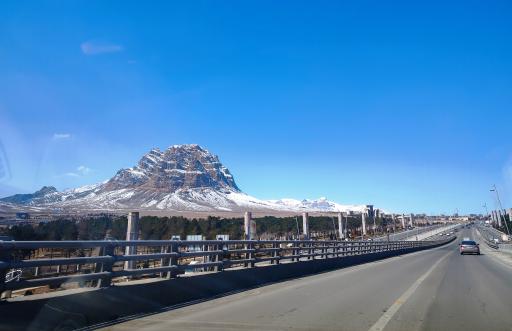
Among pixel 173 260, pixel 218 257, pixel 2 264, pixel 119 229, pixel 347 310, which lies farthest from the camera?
pixel 119 229

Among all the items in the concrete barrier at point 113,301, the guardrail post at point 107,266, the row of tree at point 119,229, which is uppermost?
the row of tree at point 119,229

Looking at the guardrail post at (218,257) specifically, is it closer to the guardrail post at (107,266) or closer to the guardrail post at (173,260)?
the guardrail post at (173,260)

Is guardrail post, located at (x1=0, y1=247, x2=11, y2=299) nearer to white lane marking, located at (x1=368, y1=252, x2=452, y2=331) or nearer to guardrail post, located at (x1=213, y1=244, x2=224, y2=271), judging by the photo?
white lane marking, located at (x1=368, y1=252, x2=452, y2=331)

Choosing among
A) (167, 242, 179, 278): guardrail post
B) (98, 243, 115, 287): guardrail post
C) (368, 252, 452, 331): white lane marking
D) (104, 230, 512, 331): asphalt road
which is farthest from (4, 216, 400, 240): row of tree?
(368, 252, 452, 331): white lane marking

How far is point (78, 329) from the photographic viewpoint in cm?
805

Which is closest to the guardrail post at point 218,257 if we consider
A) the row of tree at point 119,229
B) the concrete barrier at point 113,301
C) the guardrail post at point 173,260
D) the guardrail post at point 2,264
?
the concrete barrier at point 113,301

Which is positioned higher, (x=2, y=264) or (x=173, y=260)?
(x=173, y=260)

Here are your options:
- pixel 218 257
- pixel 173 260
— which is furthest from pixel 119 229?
pixel 173 260

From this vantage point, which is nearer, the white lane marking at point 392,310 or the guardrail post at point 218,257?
the white lane marking at point 392,310

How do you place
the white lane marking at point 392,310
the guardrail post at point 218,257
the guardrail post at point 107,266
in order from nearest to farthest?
the white lane marking at point 392,310 < the guardrail post at point 107,266 < the guardrail post at point 218,257

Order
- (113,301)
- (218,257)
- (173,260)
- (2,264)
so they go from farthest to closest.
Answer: (218,257) → (173,260) → (113,301) → (2,264)

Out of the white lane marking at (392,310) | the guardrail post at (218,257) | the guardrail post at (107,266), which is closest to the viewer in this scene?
the white lane marking at (392,310)

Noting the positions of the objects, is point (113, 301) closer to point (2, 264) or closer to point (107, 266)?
point (107, 266)

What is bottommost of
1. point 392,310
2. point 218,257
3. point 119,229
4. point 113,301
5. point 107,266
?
point 392,310
